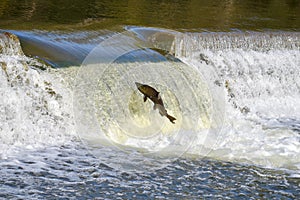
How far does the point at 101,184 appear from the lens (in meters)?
5.42

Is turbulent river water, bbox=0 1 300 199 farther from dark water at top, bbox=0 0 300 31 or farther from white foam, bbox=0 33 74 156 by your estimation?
dark water at top, bbox=0 0 300 31

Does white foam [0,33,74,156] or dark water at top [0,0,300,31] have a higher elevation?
dark water at top [0,0,300,31]

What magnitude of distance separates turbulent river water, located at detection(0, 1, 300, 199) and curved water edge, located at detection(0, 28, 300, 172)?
15 mm

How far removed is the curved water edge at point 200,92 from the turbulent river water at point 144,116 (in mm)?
15

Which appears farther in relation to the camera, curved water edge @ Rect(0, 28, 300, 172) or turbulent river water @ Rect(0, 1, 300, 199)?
curved water edge @ Rect(0, 28, 300, 172)

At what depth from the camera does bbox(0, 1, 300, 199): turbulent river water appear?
556cm

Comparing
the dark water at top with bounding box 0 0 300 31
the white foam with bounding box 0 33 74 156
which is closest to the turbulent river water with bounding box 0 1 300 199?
the white foam with bounding box 0 33 74 156

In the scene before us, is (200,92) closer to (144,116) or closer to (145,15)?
(144,116)

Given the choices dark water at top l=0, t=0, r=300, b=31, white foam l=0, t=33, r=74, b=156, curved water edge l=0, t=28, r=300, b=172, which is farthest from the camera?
dark water at top l=0, t=0, r=300, b=31

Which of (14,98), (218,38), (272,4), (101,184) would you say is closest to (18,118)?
(14,98)

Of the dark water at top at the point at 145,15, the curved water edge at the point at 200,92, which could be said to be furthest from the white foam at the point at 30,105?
the dark water at top at the point at 145,15

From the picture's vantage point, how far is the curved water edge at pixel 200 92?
6551 millimetres

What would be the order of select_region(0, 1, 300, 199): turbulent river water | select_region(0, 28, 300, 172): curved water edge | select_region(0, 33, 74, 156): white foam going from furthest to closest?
select_region(0, 28, 300, 172): curved water edge, select_region(0, 33, 74, 156): white foam, select_region(0, 1, 300, 199): turbulent river water

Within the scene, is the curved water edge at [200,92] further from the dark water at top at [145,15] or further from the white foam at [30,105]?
the dark water at top at [145,15]
